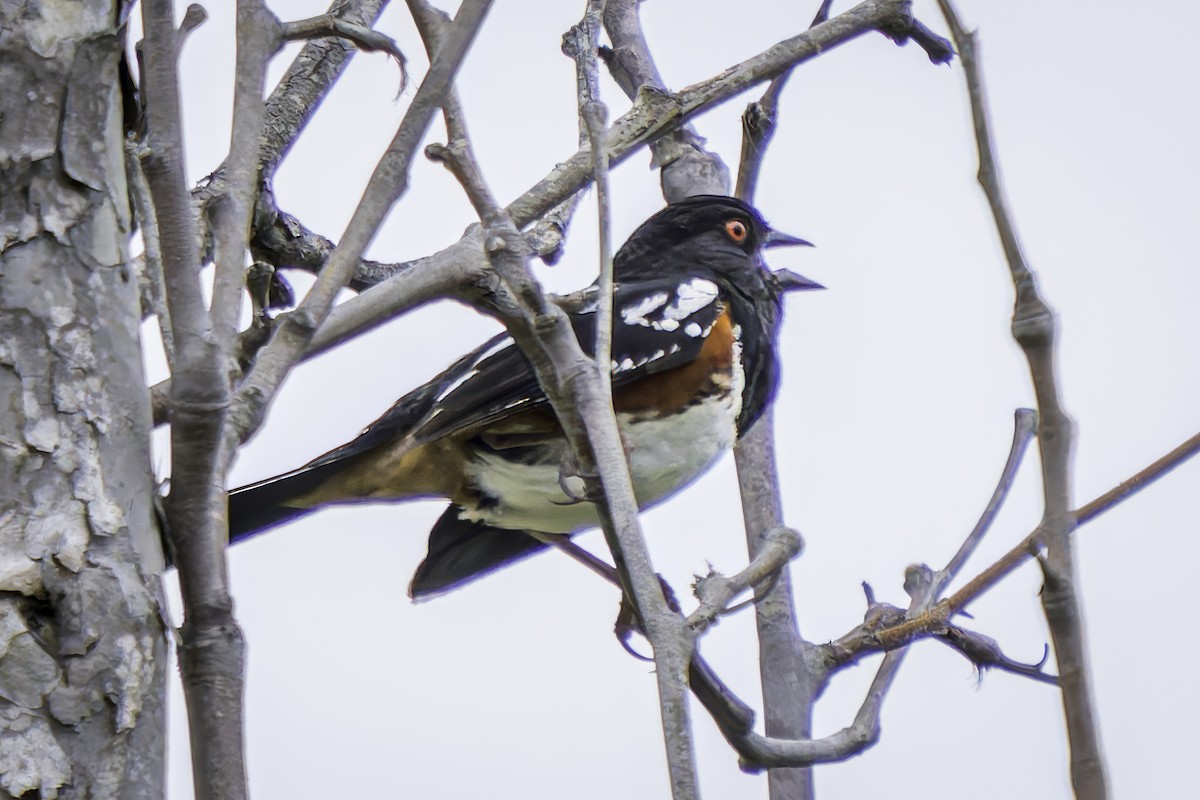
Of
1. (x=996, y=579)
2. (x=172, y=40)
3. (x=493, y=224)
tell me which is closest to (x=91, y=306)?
(x=172, y=40)

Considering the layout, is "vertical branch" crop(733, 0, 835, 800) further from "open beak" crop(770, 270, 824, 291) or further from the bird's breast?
"open beak" crop(770, 270, 824, 291)

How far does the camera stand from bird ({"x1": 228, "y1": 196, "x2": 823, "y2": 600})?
112 inches

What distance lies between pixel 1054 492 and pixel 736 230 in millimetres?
2555

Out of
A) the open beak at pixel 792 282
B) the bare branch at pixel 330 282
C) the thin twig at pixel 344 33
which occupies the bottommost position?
the bare branch at pixel 330 282

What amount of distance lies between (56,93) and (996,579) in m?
1.12

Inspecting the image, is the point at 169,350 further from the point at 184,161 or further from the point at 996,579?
the point at 996,579

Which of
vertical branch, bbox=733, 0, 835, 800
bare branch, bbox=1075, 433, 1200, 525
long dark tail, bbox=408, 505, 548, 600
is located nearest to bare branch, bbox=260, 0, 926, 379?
vertical branch, bbox=733, 0, 835, 800

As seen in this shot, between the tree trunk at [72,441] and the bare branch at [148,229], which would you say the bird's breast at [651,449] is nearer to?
the bare branch at [148,229]

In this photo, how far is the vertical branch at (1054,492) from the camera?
84cm

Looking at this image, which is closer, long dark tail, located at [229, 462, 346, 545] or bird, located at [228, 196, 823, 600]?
long dark tail, located at [229, 462, 346, 545]

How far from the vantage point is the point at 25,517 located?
1432 millimetres

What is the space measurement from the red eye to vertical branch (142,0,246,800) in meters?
2.19

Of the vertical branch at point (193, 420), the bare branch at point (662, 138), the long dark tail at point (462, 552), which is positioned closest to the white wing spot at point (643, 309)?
the bare branch at point (662, 138)

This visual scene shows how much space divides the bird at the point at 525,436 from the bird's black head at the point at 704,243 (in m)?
0.15
